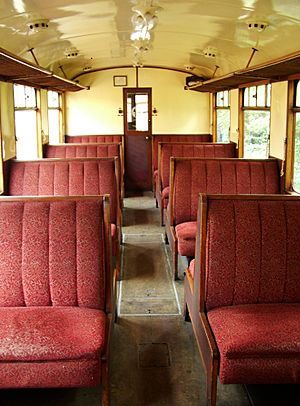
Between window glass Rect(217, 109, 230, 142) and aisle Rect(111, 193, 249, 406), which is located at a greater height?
window glass Rect(217, 109, 230, 142)

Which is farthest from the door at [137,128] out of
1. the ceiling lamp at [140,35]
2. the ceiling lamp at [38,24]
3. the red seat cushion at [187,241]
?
the red seat cushion at [187,241]

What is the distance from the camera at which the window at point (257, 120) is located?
607 cm

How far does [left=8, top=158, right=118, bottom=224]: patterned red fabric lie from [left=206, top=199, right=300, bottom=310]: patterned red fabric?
2.11 meters

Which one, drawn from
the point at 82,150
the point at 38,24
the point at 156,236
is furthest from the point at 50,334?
the point at 82,150

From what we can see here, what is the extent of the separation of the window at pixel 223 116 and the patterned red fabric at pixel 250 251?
5440mm

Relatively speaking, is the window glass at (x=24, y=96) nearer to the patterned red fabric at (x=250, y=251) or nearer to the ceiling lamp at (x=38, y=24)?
the ceiling lamp at (x=38, y=24)

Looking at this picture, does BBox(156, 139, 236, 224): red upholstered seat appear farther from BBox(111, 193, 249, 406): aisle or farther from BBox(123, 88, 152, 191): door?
BBox(123, 88, 152, 191): door

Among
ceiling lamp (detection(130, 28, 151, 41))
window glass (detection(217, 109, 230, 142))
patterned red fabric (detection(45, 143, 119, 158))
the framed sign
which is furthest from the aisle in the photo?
the framed sign

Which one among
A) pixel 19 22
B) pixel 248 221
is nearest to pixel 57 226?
pixel 248 221

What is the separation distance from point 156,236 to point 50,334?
12.2ft

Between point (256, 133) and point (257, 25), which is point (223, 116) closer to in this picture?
point (256, 133)

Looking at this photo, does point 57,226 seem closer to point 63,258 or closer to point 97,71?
point 63,258

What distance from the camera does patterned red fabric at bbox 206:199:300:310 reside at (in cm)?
270

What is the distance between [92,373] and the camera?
2.34 m
